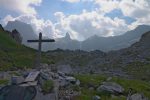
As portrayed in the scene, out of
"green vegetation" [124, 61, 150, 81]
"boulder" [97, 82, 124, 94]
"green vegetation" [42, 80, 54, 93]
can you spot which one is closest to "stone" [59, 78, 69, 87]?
"green vegetation" [42, 80, 54, 93]

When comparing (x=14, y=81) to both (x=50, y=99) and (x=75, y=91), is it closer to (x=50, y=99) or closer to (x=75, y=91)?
(x=50, y=99)

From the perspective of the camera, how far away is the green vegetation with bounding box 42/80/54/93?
93.8 ft

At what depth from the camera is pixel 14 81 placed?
2839 centimetres

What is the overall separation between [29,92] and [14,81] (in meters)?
2.03

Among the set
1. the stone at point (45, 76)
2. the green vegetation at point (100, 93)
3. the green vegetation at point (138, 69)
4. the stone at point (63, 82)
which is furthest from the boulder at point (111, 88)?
the green vegetation at point (138, 69)

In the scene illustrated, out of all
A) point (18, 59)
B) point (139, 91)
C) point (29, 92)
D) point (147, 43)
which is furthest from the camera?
point (18, 59)

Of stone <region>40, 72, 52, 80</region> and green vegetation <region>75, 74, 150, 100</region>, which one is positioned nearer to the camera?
green vegetation <region>75, 74, 150, 100</region>

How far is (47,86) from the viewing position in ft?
95.5

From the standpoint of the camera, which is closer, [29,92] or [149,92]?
[29,92]

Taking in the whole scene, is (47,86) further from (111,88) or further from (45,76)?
(111,88)

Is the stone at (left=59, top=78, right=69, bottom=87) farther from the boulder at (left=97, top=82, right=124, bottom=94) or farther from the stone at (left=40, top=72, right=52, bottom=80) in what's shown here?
the boulder at (left=97, top=82, right=124, bottom=94)

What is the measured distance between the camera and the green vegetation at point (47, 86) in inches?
1125

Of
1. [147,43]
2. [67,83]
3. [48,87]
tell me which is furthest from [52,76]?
[147,43]

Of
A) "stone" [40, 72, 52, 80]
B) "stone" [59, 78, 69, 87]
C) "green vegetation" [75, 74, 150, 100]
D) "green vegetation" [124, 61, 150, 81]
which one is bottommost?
"green vegetation" [75, 74, 150, 100]
